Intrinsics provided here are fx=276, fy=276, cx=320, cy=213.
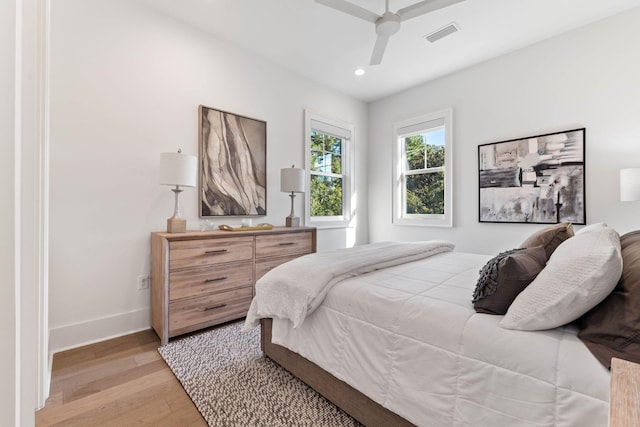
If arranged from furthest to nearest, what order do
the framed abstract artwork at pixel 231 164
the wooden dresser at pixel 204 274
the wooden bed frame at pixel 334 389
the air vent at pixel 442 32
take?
the framed abstract artwork at pixel 231 164
the air vent at pixel 442 32
the wooden dresser at pixel 204 274
the wooden bed frame at pixel 334 389

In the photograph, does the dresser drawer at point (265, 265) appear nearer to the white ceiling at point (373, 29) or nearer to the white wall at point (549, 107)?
the white wall at point (549, 107)

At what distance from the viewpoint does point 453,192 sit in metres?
3.65

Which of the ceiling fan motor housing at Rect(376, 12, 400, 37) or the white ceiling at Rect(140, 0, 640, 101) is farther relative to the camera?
the white ceiling at Rect(140, 0, 640, 101)

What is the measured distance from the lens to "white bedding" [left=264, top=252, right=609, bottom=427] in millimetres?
807

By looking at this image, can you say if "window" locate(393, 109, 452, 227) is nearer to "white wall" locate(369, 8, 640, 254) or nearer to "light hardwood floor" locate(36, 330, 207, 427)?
"white wall" locate(369, 8, 640, 254)

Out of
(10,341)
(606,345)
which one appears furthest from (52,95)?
(606,345)

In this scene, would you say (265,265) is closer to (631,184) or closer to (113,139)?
(113,139)

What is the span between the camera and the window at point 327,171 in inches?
152

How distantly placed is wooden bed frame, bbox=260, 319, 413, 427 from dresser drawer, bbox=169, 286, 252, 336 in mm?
752

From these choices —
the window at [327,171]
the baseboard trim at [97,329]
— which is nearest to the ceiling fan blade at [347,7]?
the window at [327,171]

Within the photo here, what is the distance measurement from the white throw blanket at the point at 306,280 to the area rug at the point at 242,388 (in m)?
0.31

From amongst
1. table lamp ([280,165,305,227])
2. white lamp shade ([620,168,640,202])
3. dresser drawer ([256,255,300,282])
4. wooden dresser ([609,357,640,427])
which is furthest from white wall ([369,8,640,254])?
wooden dresser ([609,357,640,427])

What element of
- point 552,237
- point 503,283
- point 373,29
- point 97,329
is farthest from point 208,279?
point 373,29

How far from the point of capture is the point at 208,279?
2.37 metres
